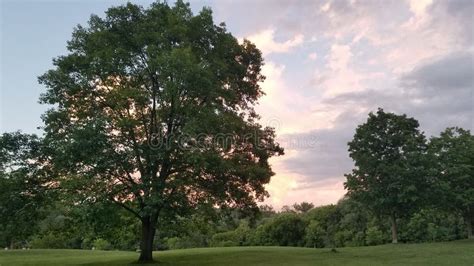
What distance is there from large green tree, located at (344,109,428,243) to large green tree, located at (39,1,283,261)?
20.2m

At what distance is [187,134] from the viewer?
83.8 feet

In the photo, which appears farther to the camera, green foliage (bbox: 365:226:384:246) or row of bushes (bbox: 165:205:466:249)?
green foliage (bbox: 365:226:384:246)

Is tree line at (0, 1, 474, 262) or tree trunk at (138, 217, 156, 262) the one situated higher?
tree line at (0, 1, 474, 262)

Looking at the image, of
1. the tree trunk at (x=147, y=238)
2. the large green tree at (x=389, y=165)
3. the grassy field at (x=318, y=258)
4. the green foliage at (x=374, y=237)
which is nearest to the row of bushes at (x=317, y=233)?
the green foliage at (x=374, y=237)

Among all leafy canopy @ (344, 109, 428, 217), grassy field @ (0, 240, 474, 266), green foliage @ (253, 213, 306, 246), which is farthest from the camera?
green foliage @ (253, 213, 306, 246)

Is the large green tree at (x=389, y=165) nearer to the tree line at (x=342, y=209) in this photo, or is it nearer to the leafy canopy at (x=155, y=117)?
the tree line at (x=342, y=209)

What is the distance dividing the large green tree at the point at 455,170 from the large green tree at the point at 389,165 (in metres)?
2.49

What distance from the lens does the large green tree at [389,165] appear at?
4687cm

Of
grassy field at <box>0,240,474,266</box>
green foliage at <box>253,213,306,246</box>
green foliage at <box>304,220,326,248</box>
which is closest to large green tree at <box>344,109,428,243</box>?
grassy field at <box>0,240,474,266</box>

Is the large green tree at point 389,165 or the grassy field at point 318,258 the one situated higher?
the large green tree at point 389,165

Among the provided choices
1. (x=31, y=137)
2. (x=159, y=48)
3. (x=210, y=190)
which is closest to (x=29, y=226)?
(x=31, y=137)

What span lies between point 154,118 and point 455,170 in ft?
123

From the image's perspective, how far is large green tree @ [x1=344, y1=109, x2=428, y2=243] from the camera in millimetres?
46872

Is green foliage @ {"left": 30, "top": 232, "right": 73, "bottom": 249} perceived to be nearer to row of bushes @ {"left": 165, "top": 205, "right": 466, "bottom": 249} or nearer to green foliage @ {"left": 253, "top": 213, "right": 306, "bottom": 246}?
row of bushes @ {"left": 165, "top": 205, "right": 466, "bottom": 249}
